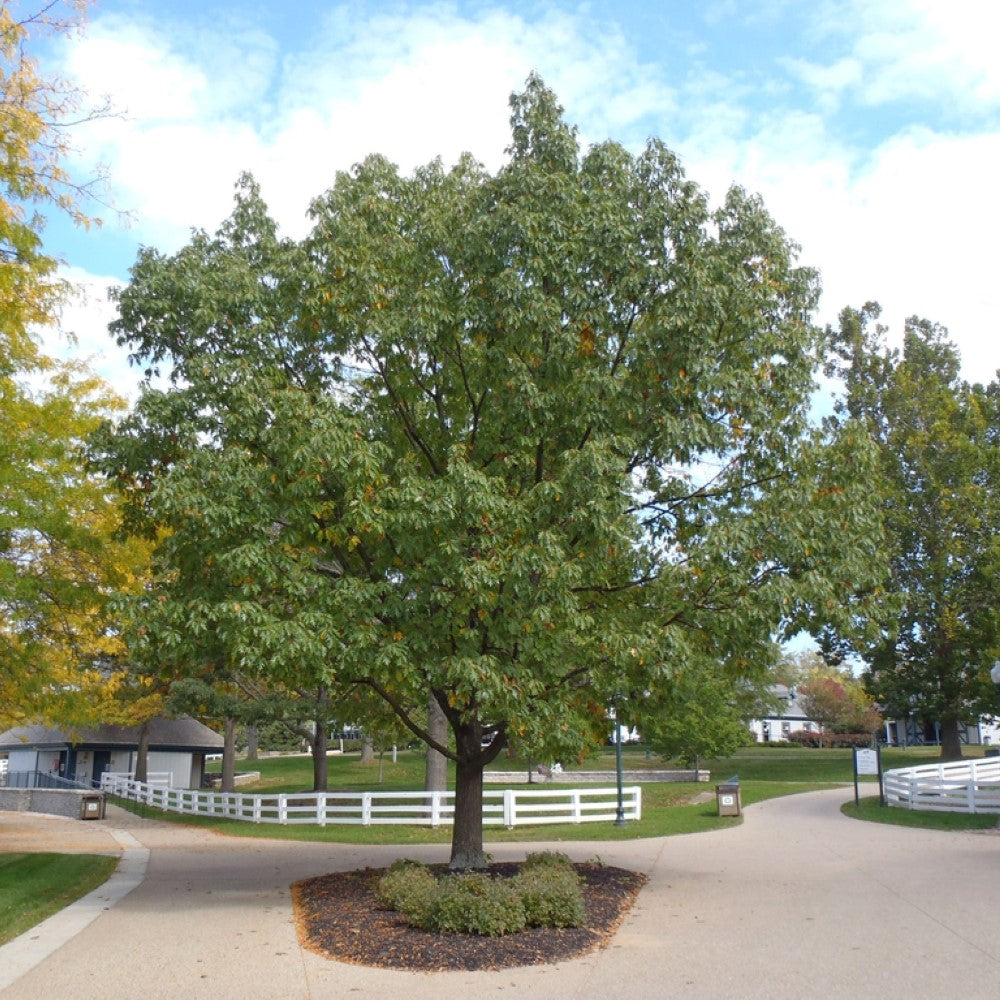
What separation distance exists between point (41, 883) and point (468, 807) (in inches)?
256

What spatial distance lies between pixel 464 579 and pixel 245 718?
73.4ft

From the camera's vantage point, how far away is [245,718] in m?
30.7

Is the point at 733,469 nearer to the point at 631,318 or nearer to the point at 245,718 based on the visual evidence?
the point at 631,318

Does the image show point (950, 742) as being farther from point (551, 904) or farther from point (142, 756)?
point (551, 904)

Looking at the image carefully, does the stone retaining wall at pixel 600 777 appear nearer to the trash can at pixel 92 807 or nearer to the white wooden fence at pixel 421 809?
the white wooden fence at pixel 421 809

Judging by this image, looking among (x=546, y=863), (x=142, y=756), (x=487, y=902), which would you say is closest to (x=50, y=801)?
(x=142, y=756)

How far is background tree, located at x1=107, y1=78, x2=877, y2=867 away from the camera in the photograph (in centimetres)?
1101

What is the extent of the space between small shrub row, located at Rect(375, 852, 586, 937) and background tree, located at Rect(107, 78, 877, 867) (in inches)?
69.9

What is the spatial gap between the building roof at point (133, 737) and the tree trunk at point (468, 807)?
106 ft

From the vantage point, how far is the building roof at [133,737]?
143ft

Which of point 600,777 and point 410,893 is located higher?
point 410,893

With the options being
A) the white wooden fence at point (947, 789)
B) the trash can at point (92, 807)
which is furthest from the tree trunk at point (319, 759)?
the white wooden fence at point (947, 789)

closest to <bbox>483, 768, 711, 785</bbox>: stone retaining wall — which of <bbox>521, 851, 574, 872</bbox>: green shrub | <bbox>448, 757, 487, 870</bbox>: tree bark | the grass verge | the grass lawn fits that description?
the grass verge

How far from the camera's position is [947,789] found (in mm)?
22641
